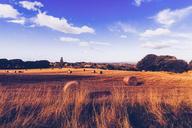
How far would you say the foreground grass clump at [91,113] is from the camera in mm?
7602

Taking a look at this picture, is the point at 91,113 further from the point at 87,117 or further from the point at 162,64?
the point at 162,64

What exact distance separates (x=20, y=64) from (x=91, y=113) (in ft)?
109

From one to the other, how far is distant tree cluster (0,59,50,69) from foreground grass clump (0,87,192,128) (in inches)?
1211

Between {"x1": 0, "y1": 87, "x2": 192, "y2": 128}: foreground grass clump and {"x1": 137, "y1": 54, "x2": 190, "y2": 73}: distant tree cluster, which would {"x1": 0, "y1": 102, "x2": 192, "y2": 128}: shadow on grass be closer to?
{"x1": 0, "y1": 87, "x2": 192, "y2": 128}: foreground grass clump

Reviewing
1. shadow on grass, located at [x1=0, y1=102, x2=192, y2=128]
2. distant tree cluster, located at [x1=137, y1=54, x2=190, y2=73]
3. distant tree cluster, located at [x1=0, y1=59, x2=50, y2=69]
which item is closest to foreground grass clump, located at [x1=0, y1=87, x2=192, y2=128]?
shadow on grass, located at [x1=0, y1=102, x2=192, y2=128]

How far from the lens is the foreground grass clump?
7.60 m

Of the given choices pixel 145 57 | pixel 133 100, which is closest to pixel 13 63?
pixel 145 57

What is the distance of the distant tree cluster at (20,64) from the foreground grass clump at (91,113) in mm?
30750

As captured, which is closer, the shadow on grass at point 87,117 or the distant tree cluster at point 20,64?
the shadow on grass at point 87,117

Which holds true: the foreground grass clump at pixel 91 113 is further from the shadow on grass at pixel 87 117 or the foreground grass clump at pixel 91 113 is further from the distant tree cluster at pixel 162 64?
the distant tree cluster at pixel 162 64

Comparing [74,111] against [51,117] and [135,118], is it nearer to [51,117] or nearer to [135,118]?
[51,117]

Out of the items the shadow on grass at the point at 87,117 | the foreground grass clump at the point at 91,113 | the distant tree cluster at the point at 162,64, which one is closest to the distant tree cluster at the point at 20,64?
the distant tree cluster at the point at 162,64

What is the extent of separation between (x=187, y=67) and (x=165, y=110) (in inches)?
995

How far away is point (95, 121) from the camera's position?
7895 mm
